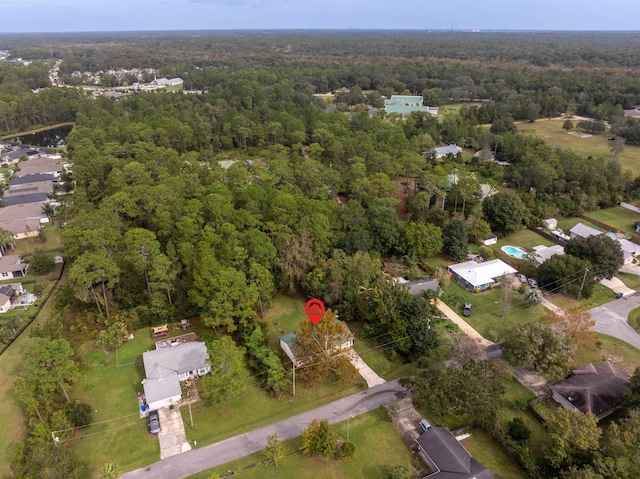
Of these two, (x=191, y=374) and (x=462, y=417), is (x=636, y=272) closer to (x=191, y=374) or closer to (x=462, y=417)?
(x=462, y=417)

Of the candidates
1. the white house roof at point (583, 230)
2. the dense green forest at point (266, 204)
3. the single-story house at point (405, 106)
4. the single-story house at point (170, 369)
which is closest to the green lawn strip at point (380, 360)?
the dense green forest at point (266, 204)

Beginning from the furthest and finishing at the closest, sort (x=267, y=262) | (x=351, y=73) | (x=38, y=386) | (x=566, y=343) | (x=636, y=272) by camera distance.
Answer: (x=351, y=73)
(x=636, y=272)
(x=267, y=262)
(x=566, y=343)
(x=38, y=386)

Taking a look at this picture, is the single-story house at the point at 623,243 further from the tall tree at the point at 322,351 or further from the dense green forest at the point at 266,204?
the tall tree at the point at 322,351

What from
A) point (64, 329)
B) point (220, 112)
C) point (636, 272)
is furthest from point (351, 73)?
point (64, 329)

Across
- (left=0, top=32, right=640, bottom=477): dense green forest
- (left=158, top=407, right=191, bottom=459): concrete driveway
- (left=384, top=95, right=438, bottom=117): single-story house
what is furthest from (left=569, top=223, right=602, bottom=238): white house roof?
(left=384, top=95, right=438, bottom=117): single-story house

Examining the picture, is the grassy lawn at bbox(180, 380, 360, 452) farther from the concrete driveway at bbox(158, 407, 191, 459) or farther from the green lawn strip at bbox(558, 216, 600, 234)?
the green lawn strip at bbox(558, 216, 600, 234)

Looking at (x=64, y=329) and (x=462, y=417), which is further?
(x=64, y=329)
